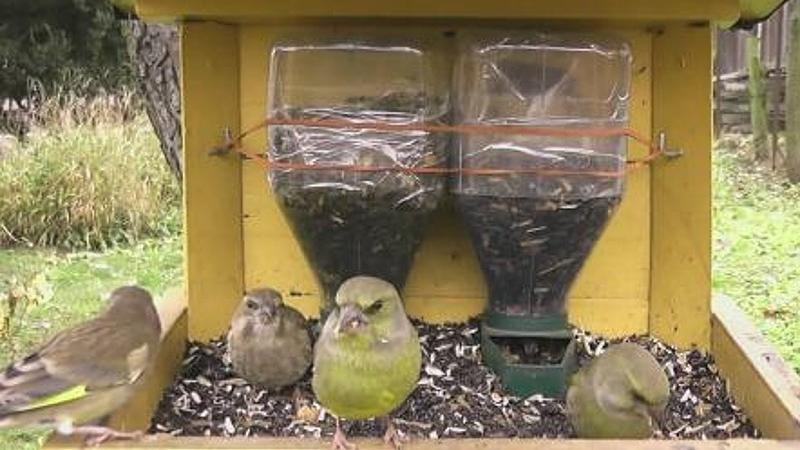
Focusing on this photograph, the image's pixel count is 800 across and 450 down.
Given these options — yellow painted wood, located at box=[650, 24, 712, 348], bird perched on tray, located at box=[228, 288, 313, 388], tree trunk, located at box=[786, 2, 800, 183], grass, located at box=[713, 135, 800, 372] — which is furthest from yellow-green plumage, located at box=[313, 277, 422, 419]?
tree trunk, located at box=[786, 2, 800, 183]

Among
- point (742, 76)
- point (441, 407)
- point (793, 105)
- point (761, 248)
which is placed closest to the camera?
point (441, 407)

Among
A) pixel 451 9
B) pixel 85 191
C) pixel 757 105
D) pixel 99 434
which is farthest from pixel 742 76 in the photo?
pixel 99 434

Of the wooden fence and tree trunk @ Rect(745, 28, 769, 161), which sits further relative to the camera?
the wooden fence

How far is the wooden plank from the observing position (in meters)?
2.33

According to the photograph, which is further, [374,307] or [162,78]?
[162,78]

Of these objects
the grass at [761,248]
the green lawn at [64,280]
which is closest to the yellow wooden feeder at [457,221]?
the green lawn at [64,280]

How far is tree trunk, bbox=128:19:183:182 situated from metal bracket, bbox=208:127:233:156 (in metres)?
1.91

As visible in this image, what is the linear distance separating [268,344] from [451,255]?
1.84 ft

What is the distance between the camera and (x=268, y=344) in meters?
2.55

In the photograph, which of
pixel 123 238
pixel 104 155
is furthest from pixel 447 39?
pixel 104 155

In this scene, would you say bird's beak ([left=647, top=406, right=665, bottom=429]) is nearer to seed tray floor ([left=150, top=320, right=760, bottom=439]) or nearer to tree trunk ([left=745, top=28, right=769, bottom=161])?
seed tray floor ([left=150, top=320, right=760, bottom=439])

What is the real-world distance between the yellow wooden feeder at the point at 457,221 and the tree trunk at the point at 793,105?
30.1ft

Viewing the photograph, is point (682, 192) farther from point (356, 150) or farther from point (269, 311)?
point (269, 311)

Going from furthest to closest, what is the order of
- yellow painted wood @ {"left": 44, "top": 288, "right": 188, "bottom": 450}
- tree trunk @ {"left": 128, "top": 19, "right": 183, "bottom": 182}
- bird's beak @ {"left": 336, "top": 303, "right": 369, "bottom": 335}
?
1. tree trunk @ {"left": 128, "top": 19, "right": 183, "bottom": 182}
2. yellow painted wood @ {"left": 44, "top": 288, "right": 188, "bottom": 450}
3. bird's beak @ {"left": 336, "top": 303, "right": 369, "bottom": 335}
